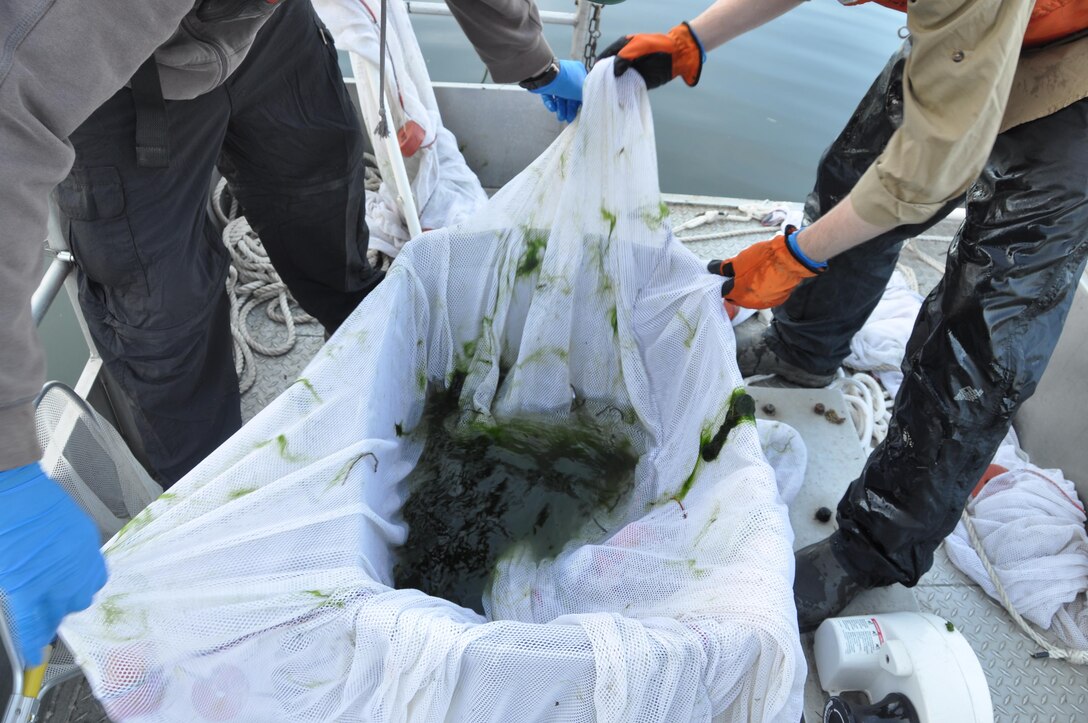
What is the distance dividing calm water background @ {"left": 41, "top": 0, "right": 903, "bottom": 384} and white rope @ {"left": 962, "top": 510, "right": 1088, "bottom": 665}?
208cm

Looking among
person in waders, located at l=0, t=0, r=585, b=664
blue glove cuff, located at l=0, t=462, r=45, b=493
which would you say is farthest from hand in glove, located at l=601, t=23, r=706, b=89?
blue glove cuff, located at l=0, t=462, r=45, b=493

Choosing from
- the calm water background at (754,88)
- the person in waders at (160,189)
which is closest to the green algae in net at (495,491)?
the person in waders at (160,189)

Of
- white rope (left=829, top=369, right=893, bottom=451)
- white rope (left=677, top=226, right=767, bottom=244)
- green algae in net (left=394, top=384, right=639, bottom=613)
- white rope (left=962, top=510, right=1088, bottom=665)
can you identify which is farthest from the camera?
white rope (left=677, top=226, right=767, bottom=244)

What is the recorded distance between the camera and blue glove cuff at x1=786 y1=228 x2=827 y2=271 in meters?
1.19

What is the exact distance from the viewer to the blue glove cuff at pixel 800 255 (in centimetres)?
119

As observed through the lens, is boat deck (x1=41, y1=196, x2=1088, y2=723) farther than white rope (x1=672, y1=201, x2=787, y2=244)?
No

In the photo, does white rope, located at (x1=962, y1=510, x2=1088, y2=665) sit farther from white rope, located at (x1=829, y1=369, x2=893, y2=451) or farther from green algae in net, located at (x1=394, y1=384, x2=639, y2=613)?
green algae in net, located at (x1=394, y1=384, x2=639, y2=613)

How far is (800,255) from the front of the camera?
119 centimetres

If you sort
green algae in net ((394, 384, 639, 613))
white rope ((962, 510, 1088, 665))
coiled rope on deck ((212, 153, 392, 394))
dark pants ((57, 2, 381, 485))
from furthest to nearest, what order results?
coiled rope on deck ((212, 153, 392, 394)) → white rope ((962, 510, 1088, 665)) → green algae in net ((394, 384, 639, 613)) → dark pants ((57, 2, 381, 485))

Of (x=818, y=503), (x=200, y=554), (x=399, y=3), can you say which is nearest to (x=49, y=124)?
(x=200, y=554)

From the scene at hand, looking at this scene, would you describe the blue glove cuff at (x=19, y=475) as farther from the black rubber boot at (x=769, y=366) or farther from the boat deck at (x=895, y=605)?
the black rubber boot at (x=769, y=366)

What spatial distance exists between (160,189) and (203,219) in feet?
0.54

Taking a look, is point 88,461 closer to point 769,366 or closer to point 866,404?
point 769,366

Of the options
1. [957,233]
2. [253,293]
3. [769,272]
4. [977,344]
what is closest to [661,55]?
[769,272]
